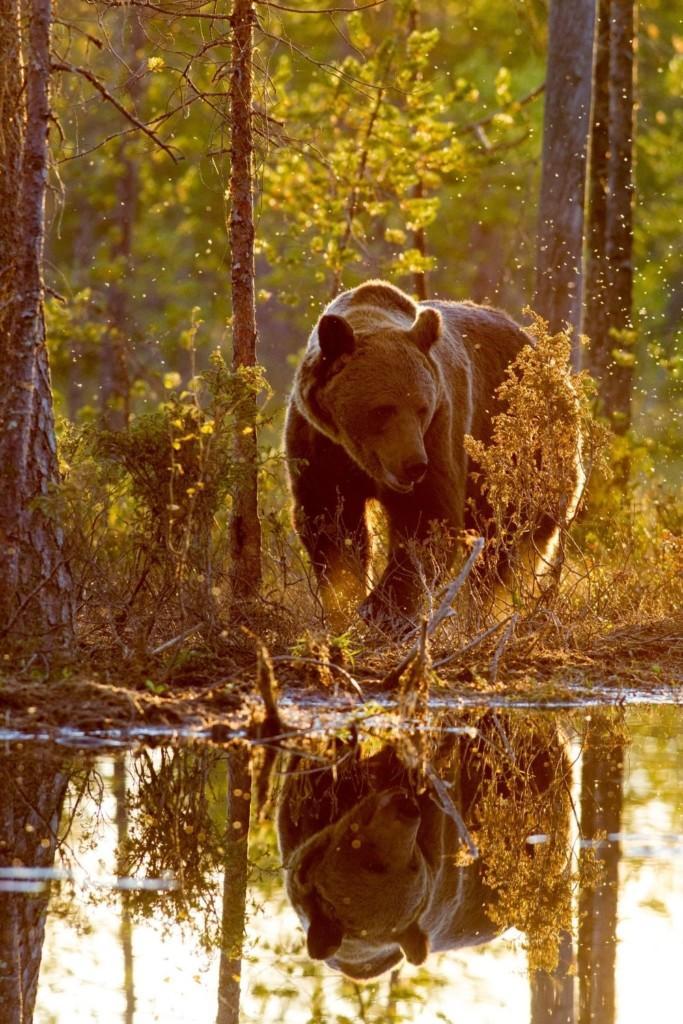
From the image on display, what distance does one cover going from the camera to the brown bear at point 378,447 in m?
8.11

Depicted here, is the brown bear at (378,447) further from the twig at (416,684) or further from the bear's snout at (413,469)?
the twig at (416,684)

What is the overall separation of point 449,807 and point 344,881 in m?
0.88

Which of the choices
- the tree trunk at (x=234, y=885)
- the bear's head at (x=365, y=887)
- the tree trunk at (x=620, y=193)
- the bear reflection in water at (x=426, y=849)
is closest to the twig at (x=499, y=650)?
the bear reflection in water at (x=426, y=849)

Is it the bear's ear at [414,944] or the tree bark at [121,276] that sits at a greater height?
the tree bark at [121,276]

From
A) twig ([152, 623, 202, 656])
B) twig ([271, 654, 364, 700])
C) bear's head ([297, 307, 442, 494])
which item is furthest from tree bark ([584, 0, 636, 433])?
twig ([152, 623, 202, 656])

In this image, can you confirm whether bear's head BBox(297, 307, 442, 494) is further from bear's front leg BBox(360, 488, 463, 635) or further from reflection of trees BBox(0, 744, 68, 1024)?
reflection of trees BBox(0, 744, 68, 1024)

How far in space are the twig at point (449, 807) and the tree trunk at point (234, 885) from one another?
619 millimetres

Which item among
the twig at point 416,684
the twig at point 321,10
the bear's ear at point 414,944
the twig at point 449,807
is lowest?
the bear's ear at point 414,944

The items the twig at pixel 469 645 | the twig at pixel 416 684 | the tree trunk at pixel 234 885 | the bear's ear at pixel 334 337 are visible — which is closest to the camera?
the tree trunk at pixel 234 885

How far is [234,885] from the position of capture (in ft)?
13.6

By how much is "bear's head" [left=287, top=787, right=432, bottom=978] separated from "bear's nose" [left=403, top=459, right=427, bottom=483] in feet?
10.0

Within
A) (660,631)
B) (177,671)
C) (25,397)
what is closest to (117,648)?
(177,671)

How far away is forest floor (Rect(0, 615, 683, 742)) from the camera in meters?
5.86

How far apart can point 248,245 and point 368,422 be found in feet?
3.59
